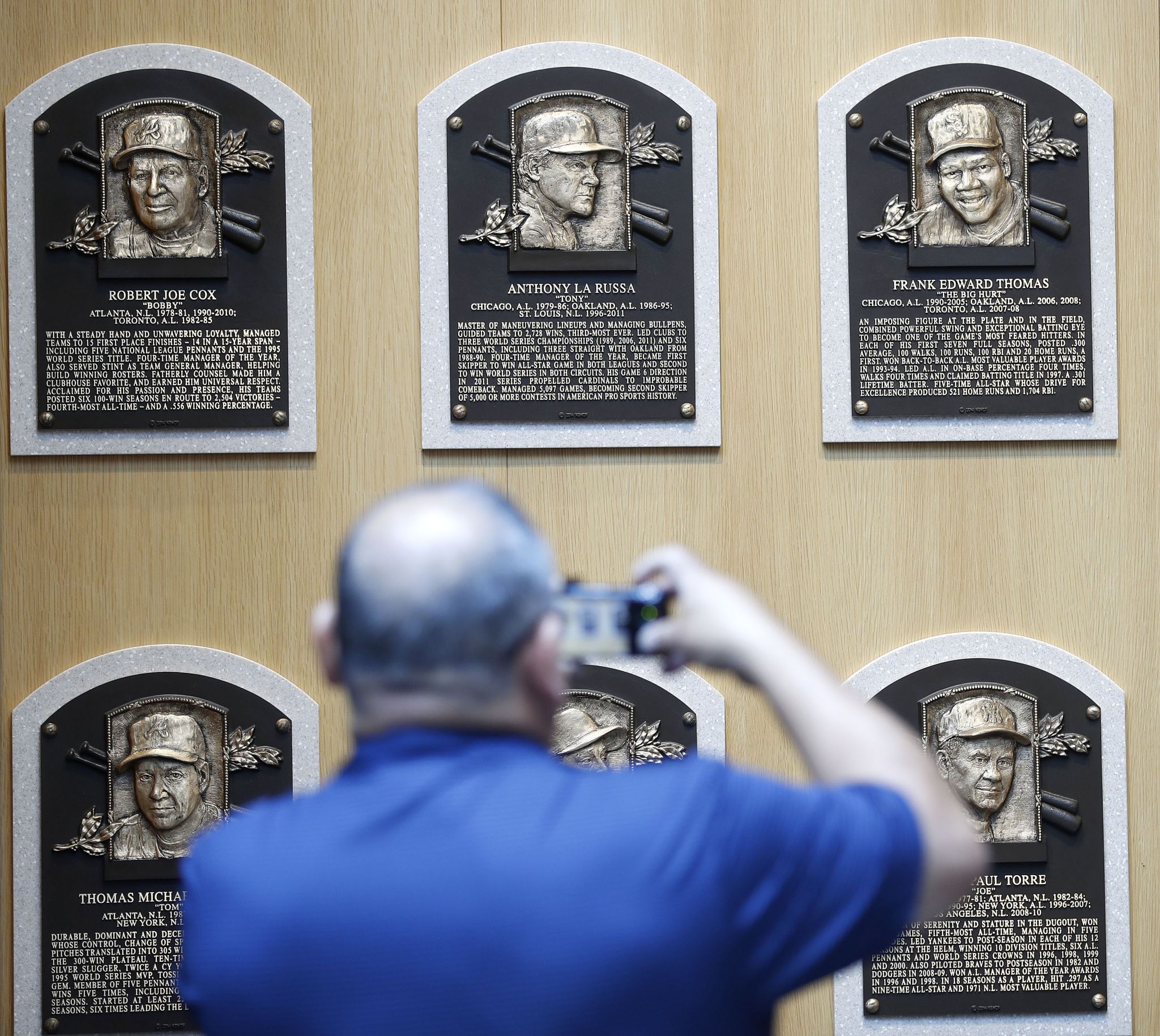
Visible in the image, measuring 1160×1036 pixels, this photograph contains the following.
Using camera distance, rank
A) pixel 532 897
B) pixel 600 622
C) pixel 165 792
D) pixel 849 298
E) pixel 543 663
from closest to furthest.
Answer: pixel 532 897 < pixel 543 663 < pixel 600 622 < pixel 165 792 < pixel 849 298

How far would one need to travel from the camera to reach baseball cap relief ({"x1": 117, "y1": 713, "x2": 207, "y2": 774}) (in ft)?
10.9

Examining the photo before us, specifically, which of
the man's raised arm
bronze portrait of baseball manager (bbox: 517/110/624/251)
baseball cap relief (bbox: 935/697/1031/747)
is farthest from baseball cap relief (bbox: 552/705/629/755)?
the man's raised arm

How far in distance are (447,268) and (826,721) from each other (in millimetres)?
2282

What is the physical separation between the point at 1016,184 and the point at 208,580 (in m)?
2.45

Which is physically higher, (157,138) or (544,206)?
(157,138)

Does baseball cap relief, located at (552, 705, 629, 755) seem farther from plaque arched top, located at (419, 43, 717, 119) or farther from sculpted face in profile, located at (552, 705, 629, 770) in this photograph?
plaque arched top, located at (419, 43, 717, 119)

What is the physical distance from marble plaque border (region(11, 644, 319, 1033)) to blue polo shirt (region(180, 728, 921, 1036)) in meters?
2.06

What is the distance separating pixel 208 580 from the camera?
11.2 feet

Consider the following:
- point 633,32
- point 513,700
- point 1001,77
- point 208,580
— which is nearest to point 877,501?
point 1001,77

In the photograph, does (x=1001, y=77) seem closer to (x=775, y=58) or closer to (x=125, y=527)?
(x=775, y=58)

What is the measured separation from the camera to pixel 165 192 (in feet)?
11.0

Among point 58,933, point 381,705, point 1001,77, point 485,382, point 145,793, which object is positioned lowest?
point 58,933

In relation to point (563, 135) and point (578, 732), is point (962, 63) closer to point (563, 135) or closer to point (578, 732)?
point (563, 135)

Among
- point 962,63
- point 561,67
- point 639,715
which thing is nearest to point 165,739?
point 639,715
